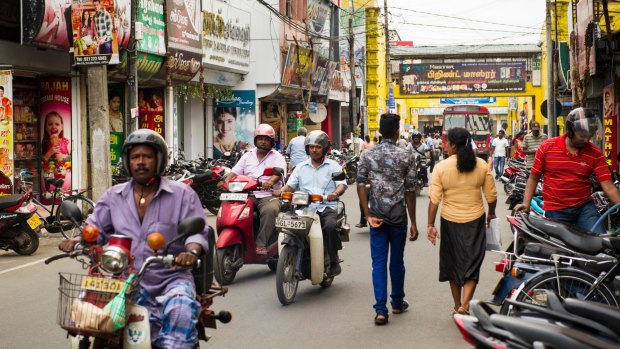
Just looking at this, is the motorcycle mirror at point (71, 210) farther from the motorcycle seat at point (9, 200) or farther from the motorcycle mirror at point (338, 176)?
the motorcycle seat at point (9, 200)

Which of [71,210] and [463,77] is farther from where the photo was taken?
[463,77]

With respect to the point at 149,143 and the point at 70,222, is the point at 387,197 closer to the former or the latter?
the point at 149,143

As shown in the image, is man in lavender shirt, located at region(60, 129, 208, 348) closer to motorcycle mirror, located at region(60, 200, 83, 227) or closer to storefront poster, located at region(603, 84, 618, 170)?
motorcycle mirror, located at region(60, 200, 83, 227)

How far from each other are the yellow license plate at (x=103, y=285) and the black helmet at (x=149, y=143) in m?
0.90

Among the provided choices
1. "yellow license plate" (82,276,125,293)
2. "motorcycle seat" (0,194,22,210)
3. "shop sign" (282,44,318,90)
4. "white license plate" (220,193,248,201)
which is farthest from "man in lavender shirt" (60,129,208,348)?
"shop sign" (282,44,318,90)

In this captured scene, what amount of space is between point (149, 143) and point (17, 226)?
8430 mm

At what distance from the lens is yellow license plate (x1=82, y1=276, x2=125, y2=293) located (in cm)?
429

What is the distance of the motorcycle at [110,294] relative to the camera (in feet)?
13.9

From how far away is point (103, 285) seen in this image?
4297 mm

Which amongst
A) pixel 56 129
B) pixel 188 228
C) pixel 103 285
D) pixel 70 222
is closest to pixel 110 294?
pixel 103 285

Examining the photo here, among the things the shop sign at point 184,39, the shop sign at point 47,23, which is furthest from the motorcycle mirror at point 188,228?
the shop sign at point 184,39

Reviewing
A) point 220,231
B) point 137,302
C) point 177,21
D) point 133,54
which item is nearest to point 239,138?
point 177,21

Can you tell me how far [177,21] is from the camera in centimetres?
2353

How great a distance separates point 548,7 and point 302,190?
20.6m
